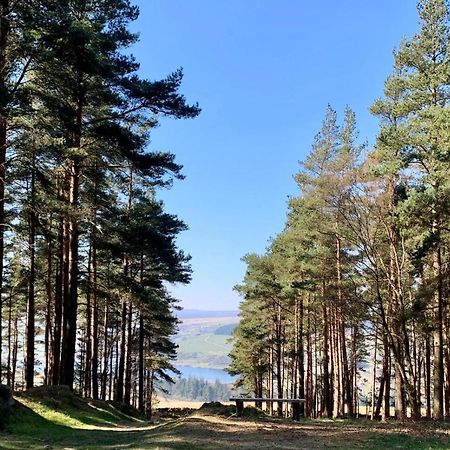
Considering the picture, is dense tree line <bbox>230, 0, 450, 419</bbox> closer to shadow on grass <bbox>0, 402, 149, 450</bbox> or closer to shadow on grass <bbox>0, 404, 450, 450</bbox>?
shadow on grass <bbox>0, 404, 450, 450</bbox>

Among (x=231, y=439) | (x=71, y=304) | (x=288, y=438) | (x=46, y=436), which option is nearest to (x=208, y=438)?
(x=231, y=439)

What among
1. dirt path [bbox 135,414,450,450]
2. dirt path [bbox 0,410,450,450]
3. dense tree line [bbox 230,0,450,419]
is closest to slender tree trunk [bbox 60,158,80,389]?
dirt path [bbox 0,410,450,450]

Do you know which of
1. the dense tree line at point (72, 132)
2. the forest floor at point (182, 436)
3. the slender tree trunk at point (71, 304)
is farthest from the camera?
→ the slender tree trunk at point (71, 304)

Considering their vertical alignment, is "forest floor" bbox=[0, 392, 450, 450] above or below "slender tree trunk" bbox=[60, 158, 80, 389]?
below

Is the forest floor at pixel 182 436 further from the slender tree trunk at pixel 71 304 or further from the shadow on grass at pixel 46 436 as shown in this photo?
the slender tree trunk at pixel 71 304

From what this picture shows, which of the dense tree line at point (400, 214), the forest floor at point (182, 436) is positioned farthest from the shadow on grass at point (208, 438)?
the dense tree line at point (400, 214)

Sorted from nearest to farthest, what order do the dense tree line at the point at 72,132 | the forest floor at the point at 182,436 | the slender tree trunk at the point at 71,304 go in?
the forest floor at the point at 182,436, the dense tree line at the point at 72,132, the slender tree trunk at the point at 71,304

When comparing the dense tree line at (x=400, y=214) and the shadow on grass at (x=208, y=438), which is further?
the dense tree line at (x=400, y=214)

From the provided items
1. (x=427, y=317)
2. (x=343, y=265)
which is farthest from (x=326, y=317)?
(x=427, y=317)

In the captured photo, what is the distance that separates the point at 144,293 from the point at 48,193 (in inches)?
263

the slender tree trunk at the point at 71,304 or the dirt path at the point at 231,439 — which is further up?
the slender tree trunk at the point at 71,304

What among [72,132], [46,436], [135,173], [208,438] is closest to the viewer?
[208,438]

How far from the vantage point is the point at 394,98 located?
2005cm

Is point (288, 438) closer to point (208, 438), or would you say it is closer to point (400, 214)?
point (208, 438)
